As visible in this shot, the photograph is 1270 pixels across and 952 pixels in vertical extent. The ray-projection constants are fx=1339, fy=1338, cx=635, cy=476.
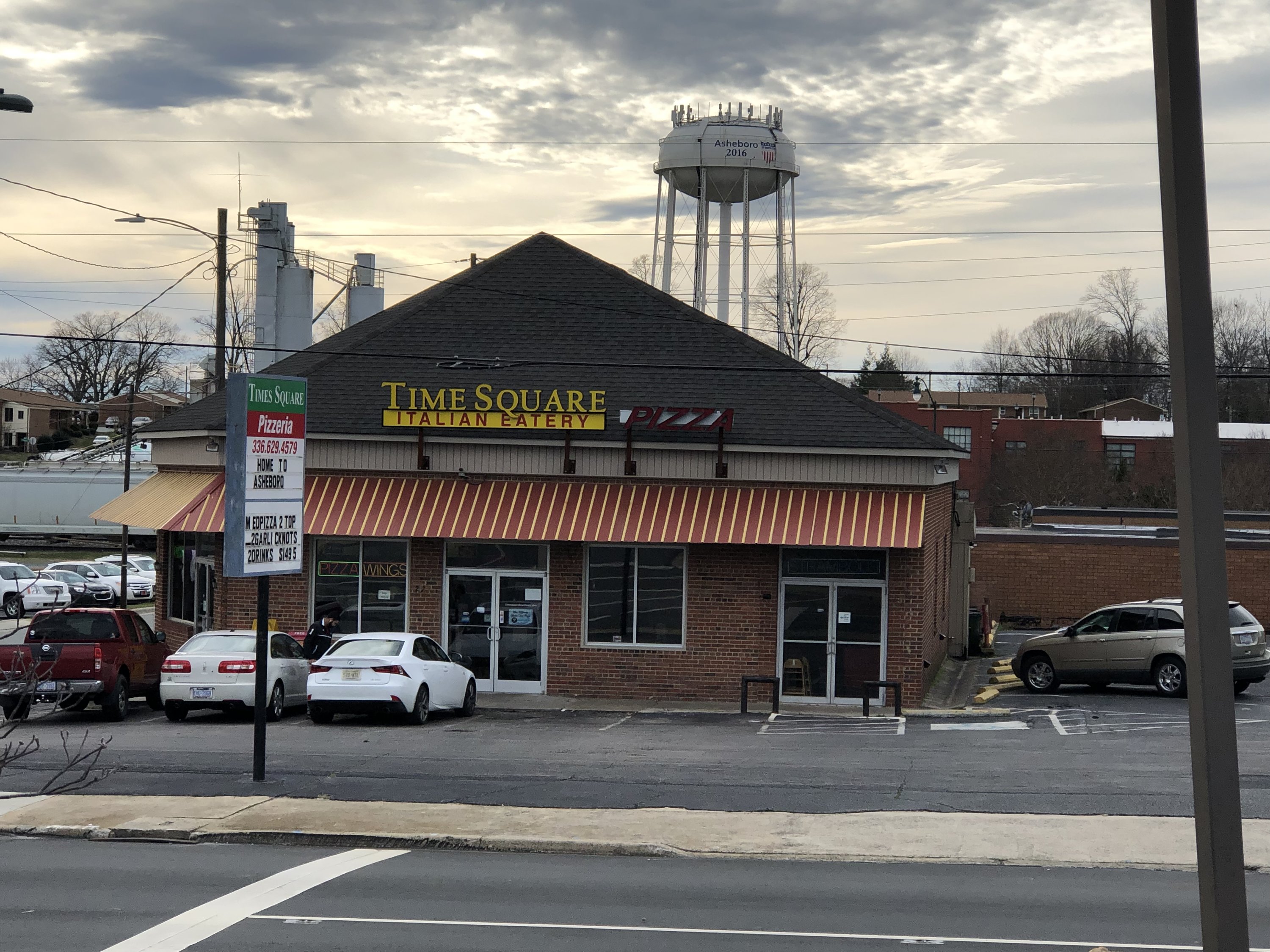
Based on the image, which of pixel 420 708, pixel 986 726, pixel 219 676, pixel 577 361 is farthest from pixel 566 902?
pixel 577 361

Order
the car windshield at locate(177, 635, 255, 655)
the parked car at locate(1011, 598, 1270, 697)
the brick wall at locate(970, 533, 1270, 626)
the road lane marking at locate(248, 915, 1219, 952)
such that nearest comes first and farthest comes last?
1. the road lane marking at locate(248, 915, 1219, 952)
2. the car windshield at locate(177, 635, 255, 655)
3. the parked car at locate(1011, 598, 1270, 697)
4. the brick wall at locate(970, 533, 1270, 626)

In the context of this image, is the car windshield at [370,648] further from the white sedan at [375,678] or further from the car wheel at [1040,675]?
the car wheel at [1040,675]

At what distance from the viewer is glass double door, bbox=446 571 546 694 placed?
25.7 metres

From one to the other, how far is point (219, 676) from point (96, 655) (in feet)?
6.78

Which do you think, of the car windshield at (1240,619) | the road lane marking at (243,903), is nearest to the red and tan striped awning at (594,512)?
the car windshield at (1240,619)

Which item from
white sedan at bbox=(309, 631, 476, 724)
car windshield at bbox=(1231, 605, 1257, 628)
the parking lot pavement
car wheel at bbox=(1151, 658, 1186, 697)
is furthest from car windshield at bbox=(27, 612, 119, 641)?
car windshield at bbox=(1231, 605, 1257, 628)

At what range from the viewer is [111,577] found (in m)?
50.2

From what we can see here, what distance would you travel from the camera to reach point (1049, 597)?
3884 centimetres

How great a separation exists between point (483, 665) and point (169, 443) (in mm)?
8684

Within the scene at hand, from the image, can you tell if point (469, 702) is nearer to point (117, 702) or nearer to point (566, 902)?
point (117, 702)

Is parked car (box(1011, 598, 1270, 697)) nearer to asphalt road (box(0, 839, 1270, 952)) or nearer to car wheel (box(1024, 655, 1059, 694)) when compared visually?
car wheel (box(1024, 655, 1059, 694))

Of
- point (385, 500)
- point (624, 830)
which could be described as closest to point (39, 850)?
point (624, 830)

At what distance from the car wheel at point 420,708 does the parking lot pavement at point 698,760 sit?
0.22 m

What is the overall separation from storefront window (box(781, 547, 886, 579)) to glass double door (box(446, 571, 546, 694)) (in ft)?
15.6
